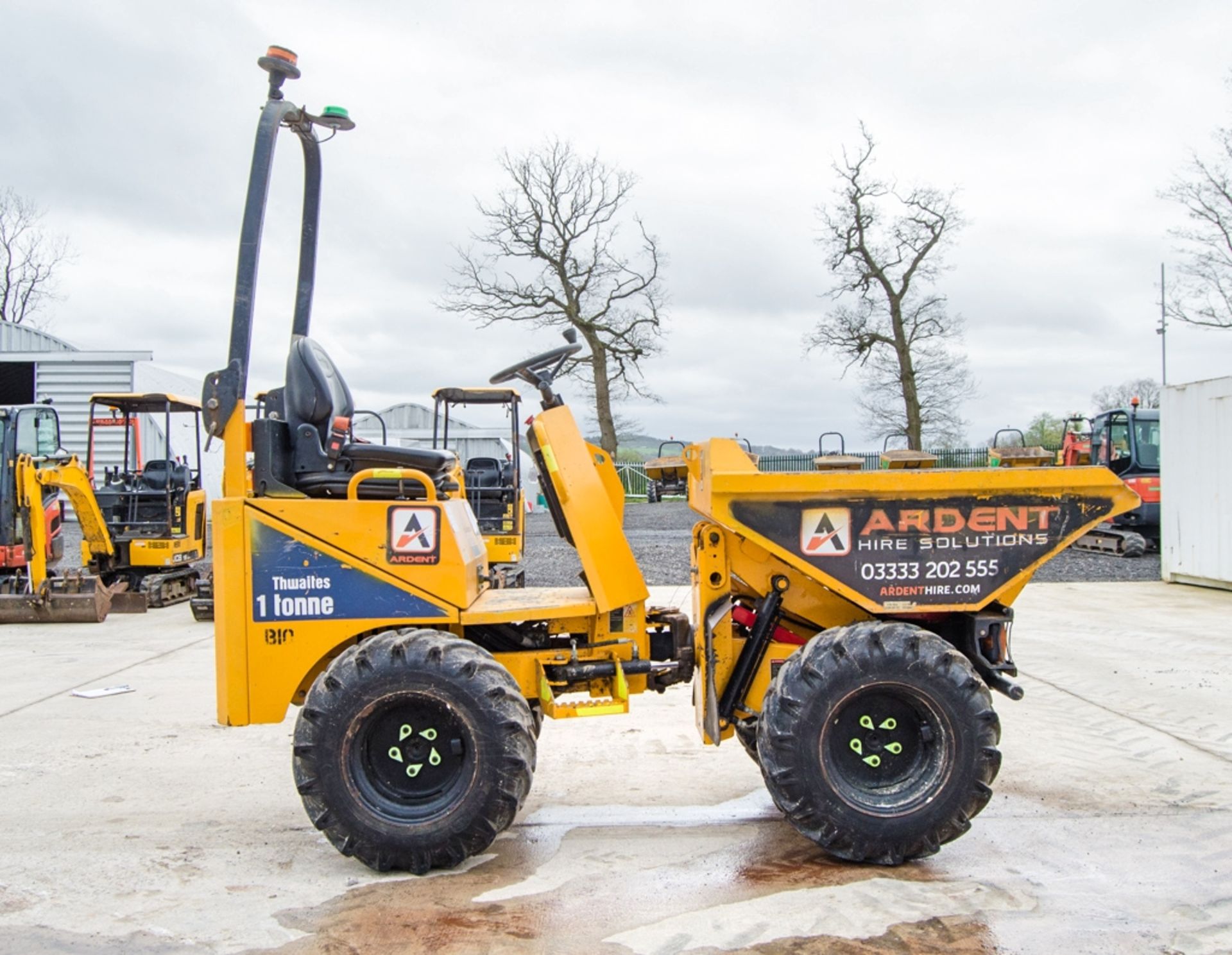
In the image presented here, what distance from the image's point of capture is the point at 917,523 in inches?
161

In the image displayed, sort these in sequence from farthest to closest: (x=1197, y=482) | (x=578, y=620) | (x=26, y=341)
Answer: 1. (x=26, y=341)
2. (x=1197, y=482)
3. (x=578, y=620)

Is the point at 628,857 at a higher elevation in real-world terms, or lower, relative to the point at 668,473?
lower

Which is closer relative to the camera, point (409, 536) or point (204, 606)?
point (409, 536)

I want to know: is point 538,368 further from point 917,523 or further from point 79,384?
point 79,384

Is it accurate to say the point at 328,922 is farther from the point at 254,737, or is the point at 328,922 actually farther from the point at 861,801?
the point at 254,737

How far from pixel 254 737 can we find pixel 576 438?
3168 millimetres

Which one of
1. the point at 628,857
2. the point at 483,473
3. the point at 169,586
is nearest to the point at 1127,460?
the point at 483,473

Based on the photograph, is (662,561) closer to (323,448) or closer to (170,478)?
(170,478)

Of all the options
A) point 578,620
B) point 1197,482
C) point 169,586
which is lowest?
point 169,586

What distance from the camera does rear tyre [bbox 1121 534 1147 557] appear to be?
17.0 meters

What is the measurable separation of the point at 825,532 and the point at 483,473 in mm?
10061

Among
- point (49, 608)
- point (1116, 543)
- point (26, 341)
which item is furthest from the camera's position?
point (26, 341)

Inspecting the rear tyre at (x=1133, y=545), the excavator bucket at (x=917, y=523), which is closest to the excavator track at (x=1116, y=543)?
the rear tyre at (x=1133, y=545)

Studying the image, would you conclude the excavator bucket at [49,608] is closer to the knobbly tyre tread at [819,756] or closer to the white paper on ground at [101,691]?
the white paper on ground at [101,691]
